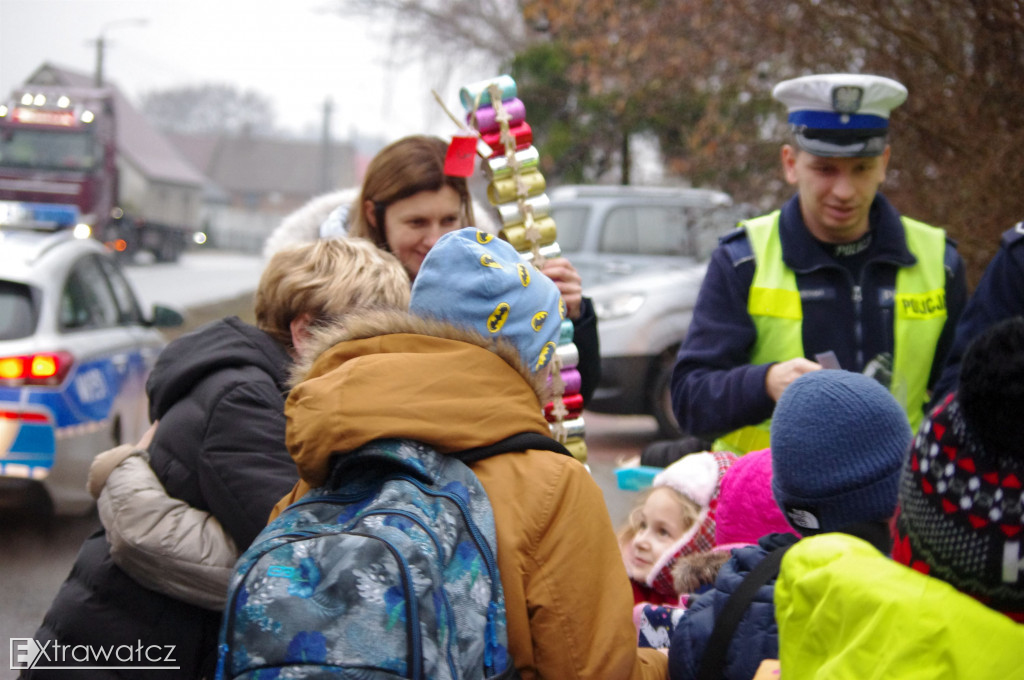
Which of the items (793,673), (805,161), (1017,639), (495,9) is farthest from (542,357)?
(495,9)

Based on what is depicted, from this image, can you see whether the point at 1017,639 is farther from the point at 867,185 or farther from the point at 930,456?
the point at 867,185

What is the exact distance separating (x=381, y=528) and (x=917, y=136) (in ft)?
16.8

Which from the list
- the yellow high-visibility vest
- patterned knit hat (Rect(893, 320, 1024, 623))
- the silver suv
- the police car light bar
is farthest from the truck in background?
patterned knit hat (Rect(893, 320, 1024, 623))

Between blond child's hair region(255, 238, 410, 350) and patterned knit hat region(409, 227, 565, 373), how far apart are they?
46 centimetres

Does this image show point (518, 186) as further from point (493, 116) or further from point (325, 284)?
point (325, 284)

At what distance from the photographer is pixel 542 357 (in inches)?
78.5

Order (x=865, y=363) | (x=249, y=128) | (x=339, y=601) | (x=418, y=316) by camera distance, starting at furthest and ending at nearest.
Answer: (x=249, y=128) → (x=865, y=363) → (x=418, y=316) → (x=339, y=601)

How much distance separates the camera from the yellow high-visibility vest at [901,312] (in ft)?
8.97

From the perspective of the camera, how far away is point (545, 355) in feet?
6.59

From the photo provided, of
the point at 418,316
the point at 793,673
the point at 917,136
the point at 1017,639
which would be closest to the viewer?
the point at 1017,639

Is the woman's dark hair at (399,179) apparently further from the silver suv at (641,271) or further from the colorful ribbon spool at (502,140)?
the silver suv at (641,271)

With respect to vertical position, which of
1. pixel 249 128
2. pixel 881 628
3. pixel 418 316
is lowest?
pixel 249 128

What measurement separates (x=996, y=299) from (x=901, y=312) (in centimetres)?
23

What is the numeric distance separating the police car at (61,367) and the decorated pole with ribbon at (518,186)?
377 centimetres
